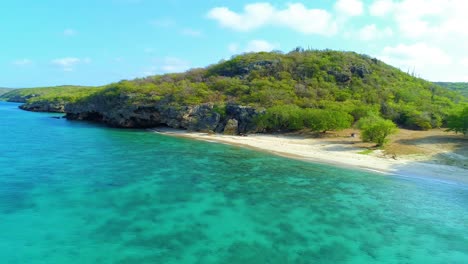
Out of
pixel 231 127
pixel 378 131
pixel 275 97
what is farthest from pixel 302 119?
pixel 378 131

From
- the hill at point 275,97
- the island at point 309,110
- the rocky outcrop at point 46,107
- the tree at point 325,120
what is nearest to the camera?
the island at point 309,110

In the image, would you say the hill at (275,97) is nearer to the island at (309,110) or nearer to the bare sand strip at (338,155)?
the island at (309,110)

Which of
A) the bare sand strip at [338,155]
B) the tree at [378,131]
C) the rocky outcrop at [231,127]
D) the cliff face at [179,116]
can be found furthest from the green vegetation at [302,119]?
the tree at [378,131]

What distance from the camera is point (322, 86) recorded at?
83.6 metres

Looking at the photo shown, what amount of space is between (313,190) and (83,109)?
81.0 metres

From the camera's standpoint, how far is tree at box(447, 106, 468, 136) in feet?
170

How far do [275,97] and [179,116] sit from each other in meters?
21.9

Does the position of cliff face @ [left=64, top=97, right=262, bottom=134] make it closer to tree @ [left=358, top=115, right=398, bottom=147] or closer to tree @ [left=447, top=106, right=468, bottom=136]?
tree @ [left=358, top=115, right=398, bottom=147]

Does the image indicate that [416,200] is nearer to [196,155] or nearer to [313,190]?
[313,190]

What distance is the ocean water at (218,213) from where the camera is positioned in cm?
1769

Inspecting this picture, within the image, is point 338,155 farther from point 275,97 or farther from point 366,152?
point 275,97

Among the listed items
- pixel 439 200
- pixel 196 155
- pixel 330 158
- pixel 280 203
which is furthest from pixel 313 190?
pixel 196 155

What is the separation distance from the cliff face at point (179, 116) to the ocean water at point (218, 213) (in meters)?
25.8

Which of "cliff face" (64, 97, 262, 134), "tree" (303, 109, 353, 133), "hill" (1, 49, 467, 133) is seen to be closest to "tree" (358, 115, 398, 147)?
"tree" (303, 109, 353, 133)
